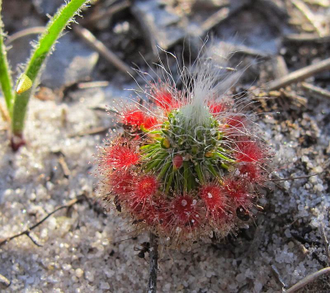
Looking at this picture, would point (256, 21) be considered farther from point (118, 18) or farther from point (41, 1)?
point (41, 1)

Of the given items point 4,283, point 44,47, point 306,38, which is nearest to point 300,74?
point 306,38

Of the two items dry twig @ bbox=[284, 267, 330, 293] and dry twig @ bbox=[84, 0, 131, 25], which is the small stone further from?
dry twig @ bbox=[84, 0, 131, 25]

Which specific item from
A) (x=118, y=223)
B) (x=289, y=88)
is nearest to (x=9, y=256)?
(x=118, y=223)

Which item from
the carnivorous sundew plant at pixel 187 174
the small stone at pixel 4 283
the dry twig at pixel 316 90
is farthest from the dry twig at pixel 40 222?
the dry twig at pixel 316 90

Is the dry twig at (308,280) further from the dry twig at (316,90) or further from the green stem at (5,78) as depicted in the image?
the green stem at (5,78)

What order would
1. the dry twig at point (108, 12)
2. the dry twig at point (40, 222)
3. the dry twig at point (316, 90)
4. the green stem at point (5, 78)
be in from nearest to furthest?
the dry twig at point (40, 222), the green stem at point (5, 78), the dry twig at point (316, 90), the dry twig at point (108, 12)

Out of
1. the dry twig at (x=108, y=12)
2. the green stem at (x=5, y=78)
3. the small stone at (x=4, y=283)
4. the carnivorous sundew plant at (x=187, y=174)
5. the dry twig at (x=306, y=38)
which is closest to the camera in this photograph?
the carnivorous sundew plant at (x=187, y=174)

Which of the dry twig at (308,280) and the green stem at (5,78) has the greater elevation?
the green stem at (5,78)

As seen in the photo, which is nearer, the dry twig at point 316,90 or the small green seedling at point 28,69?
the small green seedling at point 28,69
